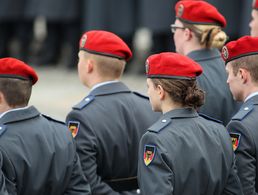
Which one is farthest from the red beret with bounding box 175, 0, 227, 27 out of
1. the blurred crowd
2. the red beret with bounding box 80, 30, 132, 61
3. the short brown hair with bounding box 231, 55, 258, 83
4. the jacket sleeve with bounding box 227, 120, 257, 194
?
the blurred crowd

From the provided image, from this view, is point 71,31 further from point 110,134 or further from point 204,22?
point 110,134

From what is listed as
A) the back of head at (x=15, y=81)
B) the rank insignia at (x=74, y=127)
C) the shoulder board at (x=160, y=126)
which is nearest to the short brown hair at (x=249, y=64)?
the shoulder board at (x=160, y=126)

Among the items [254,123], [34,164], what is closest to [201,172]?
[254,123]

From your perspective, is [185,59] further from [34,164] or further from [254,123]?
[34,164]

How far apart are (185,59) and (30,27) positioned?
6.74 metres

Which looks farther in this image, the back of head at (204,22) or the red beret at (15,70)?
the back of head at (204,22)

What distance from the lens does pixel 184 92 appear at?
4.38 metres

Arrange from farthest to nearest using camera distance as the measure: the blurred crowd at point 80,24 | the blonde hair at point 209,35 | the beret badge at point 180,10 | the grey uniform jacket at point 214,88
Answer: the blurred crowd at point 80,24 < the beret badge at point 180,10 < the blonde hair at point 209,35 < the grey uniform jacket at point 214,88

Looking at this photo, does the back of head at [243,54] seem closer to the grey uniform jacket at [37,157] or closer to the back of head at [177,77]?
the back of head at [177,77]

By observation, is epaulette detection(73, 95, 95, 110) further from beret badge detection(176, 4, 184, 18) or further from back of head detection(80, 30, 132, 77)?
beret badge detection(176, 4, 184, 18)

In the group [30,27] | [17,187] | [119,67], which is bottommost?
[30,27]

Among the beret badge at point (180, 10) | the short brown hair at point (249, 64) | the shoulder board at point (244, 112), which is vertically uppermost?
the beret badge at point (180, 10)

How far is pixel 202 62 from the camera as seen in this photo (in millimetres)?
5555

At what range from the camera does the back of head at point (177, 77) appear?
4367 millimetres
